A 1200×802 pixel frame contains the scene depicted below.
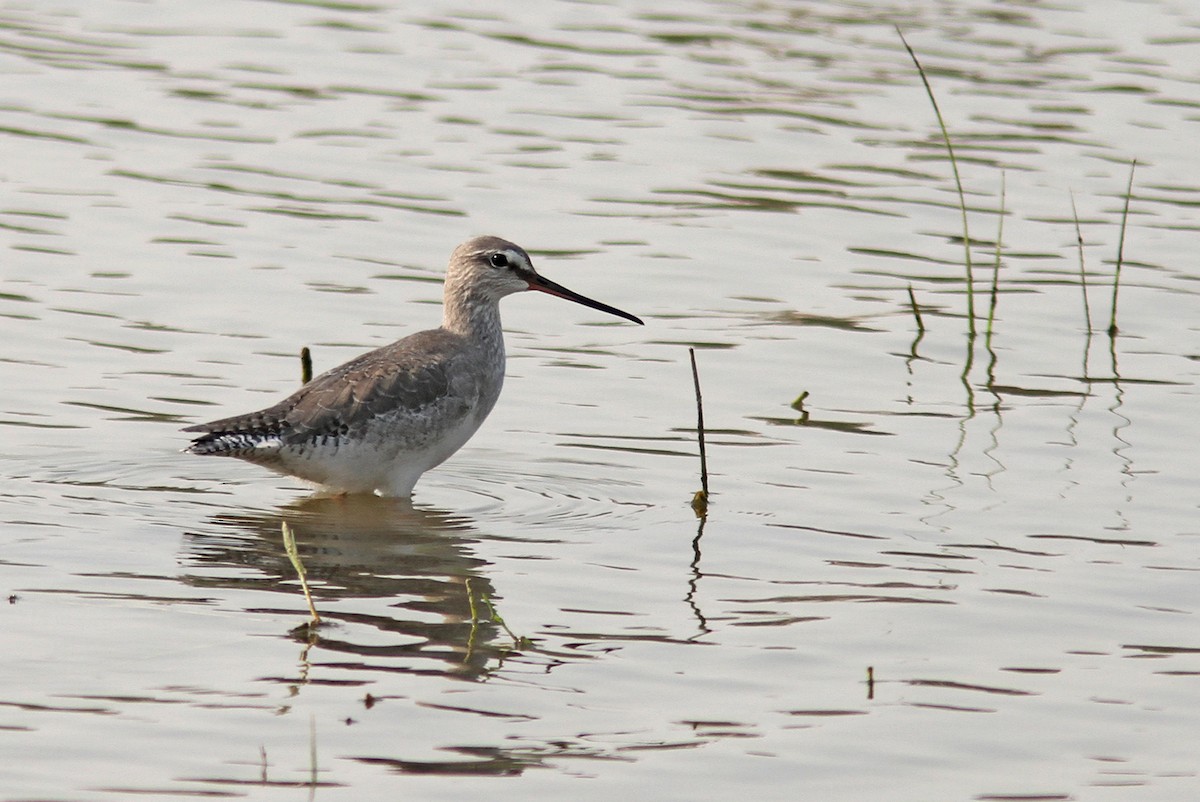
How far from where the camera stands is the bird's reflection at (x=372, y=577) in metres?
7.91

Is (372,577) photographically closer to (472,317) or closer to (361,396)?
(361,396)

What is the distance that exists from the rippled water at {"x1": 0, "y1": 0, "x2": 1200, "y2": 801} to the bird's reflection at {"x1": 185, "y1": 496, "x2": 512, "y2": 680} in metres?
0.03

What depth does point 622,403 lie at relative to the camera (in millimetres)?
11914

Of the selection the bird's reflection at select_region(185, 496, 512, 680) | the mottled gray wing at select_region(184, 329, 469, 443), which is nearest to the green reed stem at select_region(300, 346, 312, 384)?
the mottled gray wing at select_region(184, 329, 469, 443)

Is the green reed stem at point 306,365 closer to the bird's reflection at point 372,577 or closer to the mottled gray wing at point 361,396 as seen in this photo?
the mottled gray wing at point 361,396

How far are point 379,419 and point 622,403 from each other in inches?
79.9

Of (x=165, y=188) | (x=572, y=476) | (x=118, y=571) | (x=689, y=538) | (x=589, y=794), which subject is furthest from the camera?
(x=165, y=188)

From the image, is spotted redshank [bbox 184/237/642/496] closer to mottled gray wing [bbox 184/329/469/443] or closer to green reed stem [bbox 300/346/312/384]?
mottled gray wing [bbox 184/329/469/443]

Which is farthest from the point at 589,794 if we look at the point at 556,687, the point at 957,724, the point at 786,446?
the point at 786,446

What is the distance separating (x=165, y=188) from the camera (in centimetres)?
1520

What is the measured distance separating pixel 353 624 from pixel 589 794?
1836mm

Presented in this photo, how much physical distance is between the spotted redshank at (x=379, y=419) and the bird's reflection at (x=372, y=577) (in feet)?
0.83

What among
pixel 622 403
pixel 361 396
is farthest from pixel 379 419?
pixel 622 403

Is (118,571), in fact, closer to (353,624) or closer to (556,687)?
(353,624)
